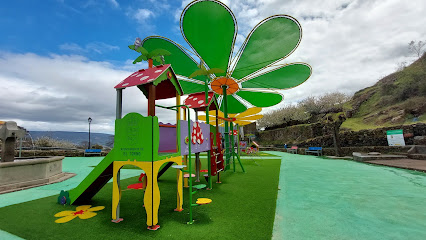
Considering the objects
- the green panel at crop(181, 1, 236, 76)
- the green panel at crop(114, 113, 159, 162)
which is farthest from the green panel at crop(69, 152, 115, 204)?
the green panel at crop(181, 1, 236, 76)

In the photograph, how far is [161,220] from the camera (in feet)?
12.7

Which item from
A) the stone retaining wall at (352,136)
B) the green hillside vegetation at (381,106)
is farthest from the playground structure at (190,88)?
the green hillside vegetation at (381,106)

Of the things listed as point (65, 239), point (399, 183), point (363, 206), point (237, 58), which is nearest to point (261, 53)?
point (237, 58)

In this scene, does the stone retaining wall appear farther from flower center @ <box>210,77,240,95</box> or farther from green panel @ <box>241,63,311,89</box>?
flower center @ <box>210,77,240,95</box>

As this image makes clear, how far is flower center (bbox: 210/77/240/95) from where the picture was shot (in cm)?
974

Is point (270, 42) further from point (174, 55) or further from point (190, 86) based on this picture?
point (190, 86)

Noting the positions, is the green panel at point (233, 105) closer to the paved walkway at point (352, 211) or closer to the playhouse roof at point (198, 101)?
the playhouse roof at point (198, 101)

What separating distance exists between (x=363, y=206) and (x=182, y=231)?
13.7 ft

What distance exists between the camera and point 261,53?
8148mm

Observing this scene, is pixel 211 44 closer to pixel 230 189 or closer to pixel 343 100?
pixel 230 189

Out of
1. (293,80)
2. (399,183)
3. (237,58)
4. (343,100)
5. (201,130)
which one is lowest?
(399,183)

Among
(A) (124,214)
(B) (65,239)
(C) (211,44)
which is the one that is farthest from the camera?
(C) (211,44)

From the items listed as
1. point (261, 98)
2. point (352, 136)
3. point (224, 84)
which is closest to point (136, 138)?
point (224, 84)

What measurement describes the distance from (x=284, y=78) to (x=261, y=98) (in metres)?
2.47
